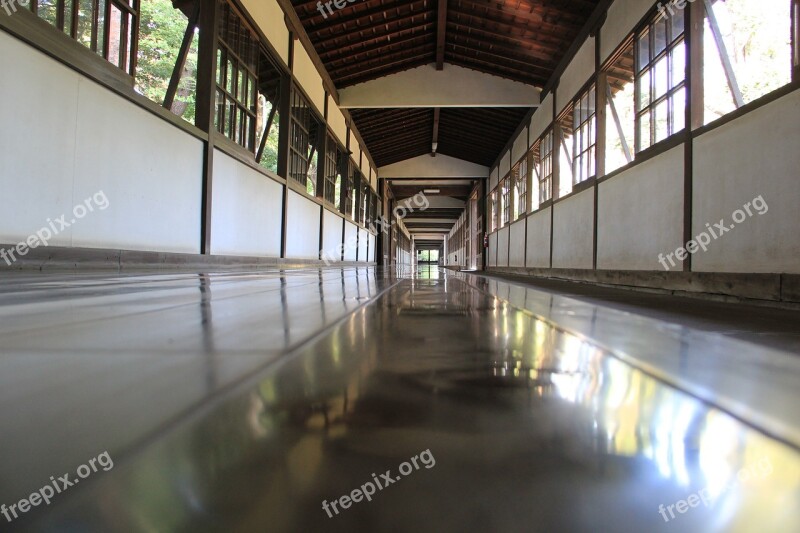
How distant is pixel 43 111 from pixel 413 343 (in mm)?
2461

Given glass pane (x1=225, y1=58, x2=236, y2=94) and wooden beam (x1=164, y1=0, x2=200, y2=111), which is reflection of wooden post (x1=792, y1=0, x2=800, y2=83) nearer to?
wooden beam (x1=164, y1=0, x2=200, y2=111)

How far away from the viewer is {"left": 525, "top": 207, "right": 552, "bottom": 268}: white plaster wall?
23.2 ft

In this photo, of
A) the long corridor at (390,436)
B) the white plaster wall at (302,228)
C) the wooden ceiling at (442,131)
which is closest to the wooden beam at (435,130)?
the wooden ceiling at (442,131)

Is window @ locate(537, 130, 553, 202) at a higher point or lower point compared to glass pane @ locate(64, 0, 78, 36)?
higher

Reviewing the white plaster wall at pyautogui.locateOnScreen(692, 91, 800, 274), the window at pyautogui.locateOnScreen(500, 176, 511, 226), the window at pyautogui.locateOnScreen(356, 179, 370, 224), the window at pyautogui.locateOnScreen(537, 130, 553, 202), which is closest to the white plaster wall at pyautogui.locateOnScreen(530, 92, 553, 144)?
the window at pyautogui.locateOnScreen(537, 130, 553, 202)

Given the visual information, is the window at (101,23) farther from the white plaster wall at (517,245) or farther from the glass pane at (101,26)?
the white plaster wall at (517,245)

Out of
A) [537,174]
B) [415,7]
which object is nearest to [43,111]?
[415,7]

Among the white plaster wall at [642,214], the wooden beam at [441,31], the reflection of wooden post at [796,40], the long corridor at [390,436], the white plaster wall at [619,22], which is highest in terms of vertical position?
the wooden beam at [441,31]

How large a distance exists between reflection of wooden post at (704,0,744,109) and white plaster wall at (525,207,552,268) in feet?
13.4

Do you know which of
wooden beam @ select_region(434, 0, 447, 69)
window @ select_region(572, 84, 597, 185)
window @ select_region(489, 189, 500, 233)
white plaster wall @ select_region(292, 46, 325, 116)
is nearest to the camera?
window @ select_region(572, 84, 597, 185)

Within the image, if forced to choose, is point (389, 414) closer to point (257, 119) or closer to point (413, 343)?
point (413, 343)

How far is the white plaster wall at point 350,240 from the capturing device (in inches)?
370

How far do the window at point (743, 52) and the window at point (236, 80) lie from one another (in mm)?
4045

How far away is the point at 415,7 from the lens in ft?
19.9
